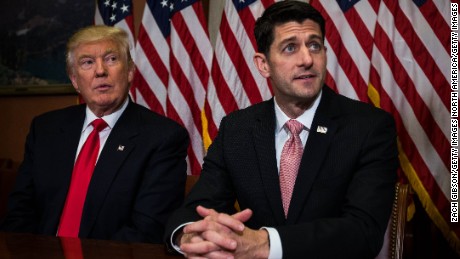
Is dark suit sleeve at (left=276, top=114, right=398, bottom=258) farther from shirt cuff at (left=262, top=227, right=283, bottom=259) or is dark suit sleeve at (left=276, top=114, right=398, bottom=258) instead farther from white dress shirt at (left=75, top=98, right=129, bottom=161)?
white dress shirt at (left=75, top=98, right=129, bottom=161)

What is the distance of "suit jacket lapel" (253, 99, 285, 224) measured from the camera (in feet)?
6.55

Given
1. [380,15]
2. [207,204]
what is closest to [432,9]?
[380,15]

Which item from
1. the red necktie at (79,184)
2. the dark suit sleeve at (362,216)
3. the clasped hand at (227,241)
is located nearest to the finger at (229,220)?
the clasped hand at (227,241)

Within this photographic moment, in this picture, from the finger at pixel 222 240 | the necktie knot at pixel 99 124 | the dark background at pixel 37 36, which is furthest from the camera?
the dark background at pixel 37 36

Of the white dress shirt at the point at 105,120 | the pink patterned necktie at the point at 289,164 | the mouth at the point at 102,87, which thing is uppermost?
the mouth at the point at 102,87

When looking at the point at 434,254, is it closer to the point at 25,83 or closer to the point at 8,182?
the point at 8,182

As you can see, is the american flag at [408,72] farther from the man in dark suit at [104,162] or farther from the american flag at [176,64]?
the man in dark suit at [104,162]

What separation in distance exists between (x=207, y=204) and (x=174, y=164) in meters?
0.57

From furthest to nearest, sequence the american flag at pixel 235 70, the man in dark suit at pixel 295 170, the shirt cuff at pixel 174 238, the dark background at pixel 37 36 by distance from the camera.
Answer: the dark background at pixel 37 36 → the american flag at pixel 235 70 → the shirt cuff at pixel 174 238 → the man in dark suit at pixel 295 170

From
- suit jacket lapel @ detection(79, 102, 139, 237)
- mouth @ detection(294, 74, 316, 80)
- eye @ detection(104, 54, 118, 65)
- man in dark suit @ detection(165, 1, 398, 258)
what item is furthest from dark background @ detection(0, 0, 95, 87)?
mouth @ detection(294, 74, 316, 80)

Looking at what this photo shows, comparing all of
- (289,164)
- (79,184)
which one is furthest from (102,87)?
(289,164)

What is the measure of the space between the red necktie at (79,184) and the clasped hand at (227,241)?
3.94ft

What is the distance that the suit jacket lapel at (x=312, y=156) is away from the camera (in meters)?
1.95

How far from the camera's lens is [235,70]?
12.4ft
